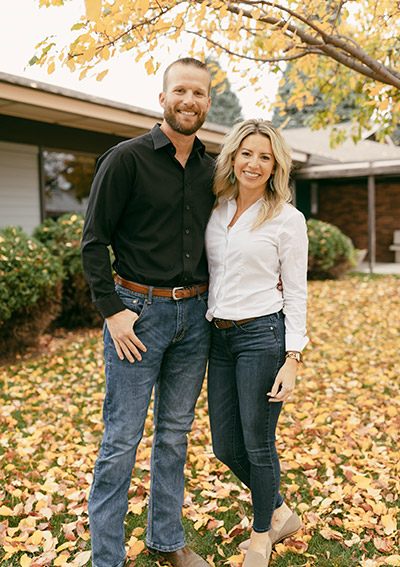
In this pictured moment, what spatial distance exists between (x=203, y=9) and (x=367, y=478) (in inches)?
127

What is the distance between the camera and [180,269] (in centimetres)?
239

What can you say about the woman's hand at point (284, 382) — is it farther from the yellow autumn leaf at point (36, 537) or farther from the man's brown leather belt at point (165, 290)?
the yellow autumn leaf at point (36, 537)

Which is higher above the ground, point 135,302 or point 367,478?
point 135,302

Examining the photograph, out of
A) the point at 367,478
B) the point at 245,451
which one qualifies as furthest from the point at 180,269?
the point at 367,478

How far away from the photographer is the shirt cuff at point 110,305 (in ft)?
7.41

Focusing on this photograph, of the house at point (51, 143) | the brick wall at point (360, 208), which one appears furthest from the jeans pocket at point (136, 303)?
the brick wall at point (360, 208)

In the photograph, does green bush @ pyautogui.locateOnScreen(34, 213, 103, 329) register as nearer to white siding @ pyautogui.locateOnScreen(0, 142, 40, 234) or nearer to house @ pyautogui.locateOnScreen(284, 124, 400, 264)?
white siding @ pyautogui.locateOnScreen(0, 142, 40, 234)

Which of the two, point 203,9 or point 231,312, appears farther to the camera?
point 203,9

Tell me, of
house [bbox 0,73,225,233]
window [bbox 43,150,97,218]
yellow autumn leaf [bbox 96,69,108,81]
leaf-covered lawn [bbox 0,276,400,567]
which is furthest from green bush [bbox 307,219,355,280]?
yellow autumn leaf [bbox 96,69,108,81]

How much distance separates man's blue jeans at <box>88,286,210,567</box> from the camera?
233 cm

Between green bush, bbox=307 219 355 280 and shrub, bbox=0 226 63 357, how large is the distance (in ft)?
25.5

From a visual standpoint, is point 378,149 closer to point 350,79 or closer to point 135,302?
point 350,79

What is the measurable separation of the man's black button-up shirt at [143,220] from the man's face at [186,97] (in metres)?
0.10

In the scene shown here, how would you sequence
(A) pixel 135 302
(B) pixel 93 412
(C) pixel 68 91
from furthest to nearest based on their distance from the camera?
(C) pixel 68 91 < (B) pixel 93 412 < (A) pixel 135 302
